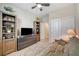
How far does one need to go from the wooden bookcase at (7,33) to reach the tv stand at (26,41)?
11 centimetres

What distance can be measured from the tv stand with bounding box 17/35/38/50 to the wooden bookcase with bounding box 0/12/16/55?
0.11 meters

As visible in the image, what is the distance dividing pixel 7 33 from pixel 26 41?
1.25 feet

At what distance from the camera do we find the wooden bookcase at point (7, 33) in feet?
6.35

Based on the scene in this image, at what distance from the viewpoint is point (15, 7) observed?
1.99 metres

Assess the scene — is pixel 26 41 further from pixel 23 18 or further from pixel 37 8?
pixel 37 8

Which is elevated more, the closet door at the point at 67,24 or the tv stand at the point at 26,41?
the closet door at the point at 67,24

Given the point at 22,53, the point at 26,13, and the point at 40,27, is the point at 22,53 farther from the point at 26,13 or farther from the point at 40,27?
the point at 26,13

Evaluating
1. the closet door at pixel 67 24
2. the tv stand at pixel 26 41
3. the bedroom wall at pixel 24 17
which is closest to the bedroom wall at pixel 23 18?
the bedroom wall at pixel 24 17

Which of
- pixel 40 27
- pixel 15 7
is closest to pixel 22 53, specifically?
pixel 40 27

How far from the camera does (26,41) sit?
2.07 metres

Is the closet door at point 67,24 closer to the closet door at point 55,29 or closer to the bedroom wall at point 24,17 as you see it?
the closet door at point 55,29

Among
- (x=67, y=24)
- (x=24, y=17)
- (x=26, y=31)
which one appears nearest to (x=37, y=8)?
(x=24, y=17)

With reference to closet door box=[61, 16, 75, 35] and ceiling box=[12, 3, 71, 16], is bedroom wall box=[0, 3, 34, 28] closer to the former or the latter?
ceiling box=[12, 3, 71, 16]

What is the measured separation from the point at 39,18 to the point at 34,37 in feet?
1.22
